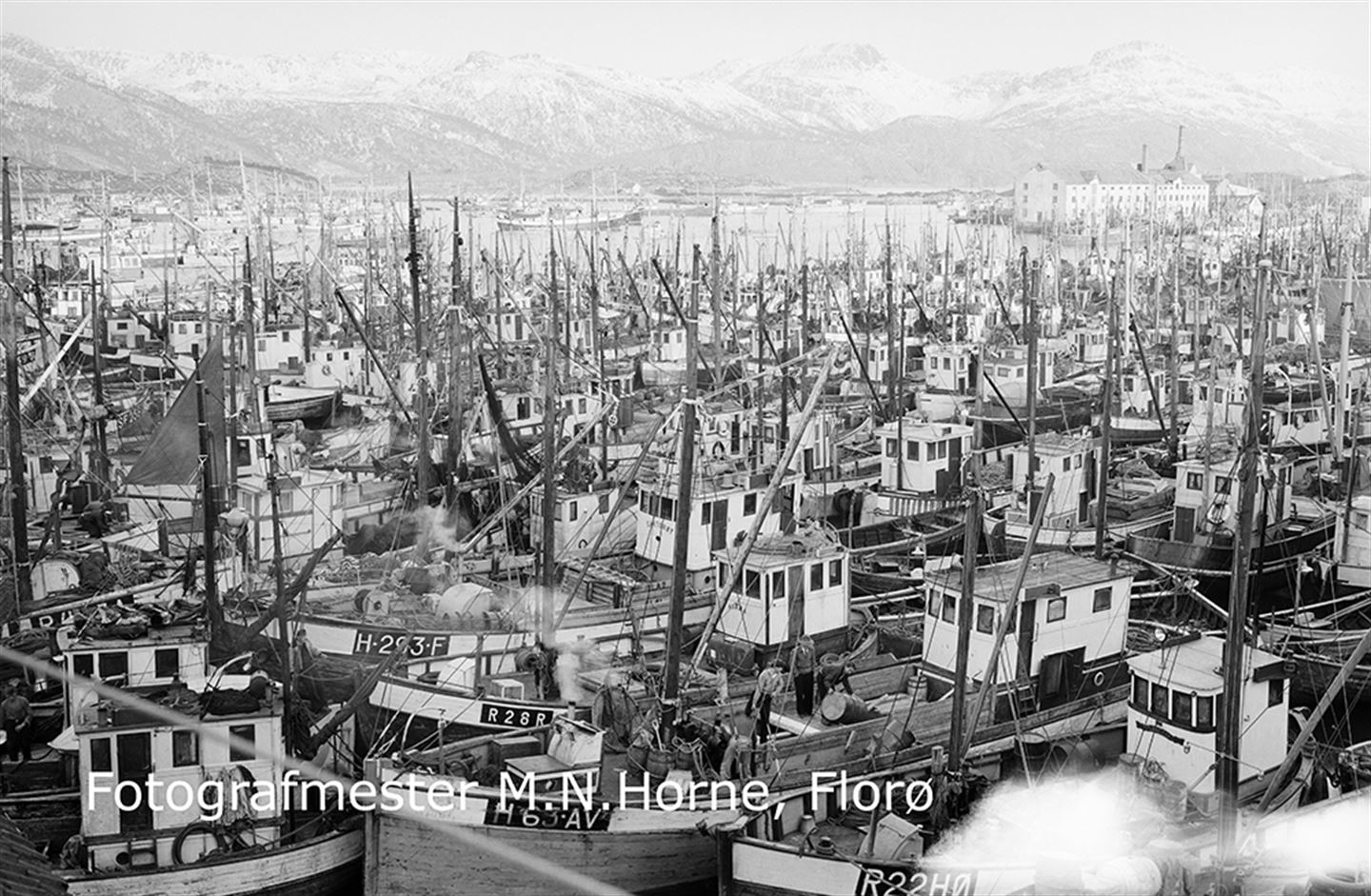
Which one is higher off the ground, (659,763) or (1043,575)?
(1043,575)

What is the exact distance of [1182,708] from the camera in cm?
1564

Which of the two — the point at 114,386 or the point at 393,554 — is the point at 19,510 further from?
the point at 114,386

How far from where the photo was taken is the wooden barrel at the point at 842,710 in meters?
17.0

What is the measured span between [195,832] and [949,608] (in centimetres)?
822

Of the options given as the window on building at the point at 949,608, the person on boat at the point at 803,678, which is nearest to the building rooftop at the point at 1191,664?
the window on building at the point at 949,608

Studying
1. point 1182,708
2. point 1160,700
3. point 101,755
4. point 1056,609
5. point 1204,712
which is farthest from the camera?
point 1056,609

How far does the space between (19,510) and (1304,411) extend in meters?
23.4

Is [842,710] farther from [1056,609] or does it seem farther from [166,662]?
[166,662]

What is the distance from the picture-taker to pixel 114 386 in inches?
1699

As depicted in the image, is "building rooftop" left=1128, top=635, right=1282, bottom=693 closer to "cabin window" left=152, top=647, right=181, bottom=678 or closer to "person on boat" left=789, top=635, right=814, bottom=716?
"person on boat" left=789, top=635, right=814, bottom=716

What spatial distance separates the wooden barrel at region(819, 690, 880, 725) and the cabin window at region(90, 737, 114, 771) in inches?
275

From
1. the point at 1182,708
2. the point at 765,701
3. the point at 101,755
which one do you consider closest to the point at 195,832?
the point at 101,755

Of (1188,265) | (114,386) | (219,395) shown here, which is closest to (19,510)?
(219,395)

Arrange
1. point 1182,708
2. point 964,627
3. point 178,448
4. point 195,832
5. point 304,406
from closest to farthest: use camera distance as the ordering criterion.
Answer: point 195,832 < point 964,627 < point 1182,708 < point 178,448 < point 304,406
